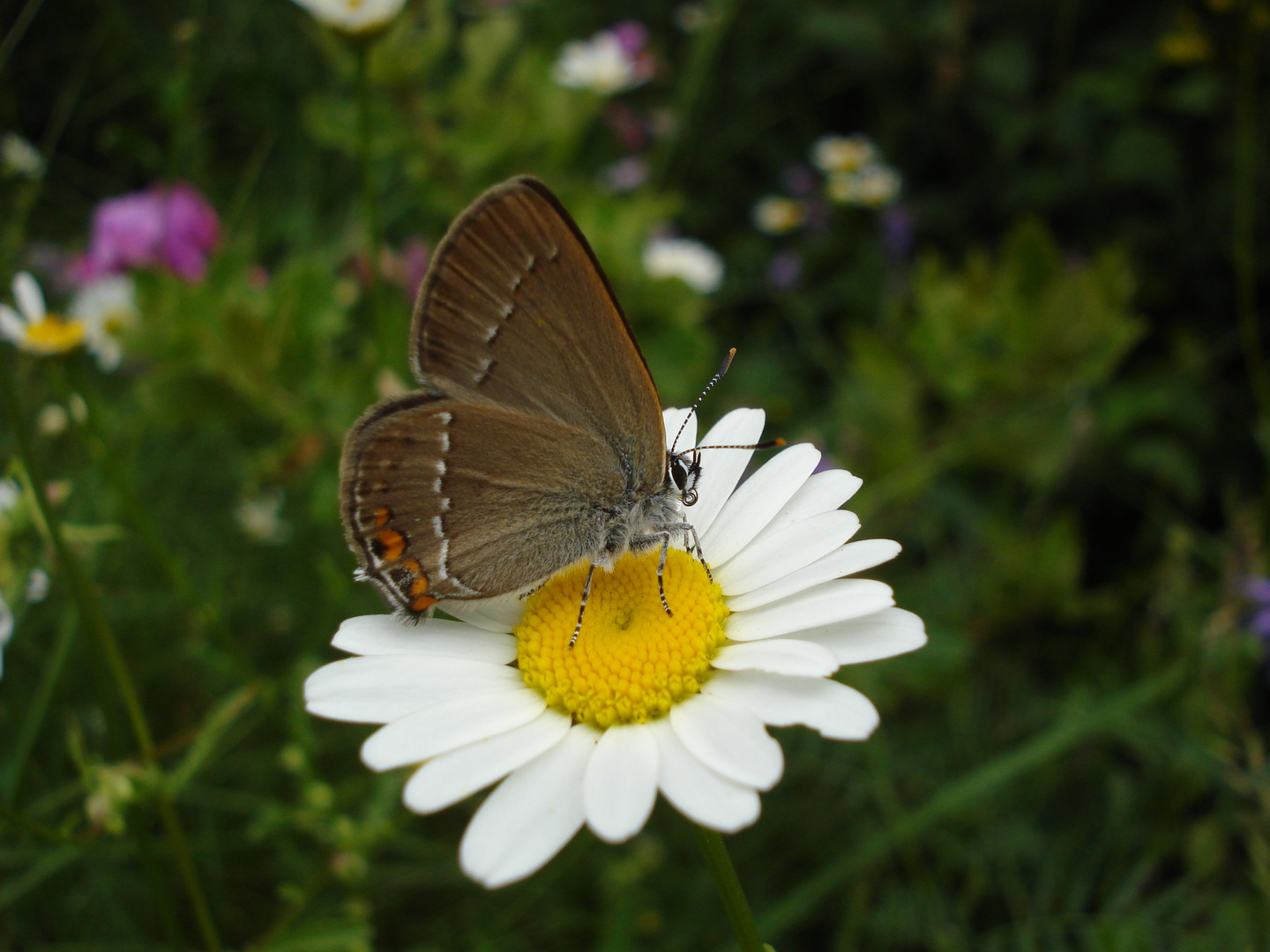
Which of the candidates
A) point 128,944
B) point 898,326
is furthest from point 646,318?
point 128,944

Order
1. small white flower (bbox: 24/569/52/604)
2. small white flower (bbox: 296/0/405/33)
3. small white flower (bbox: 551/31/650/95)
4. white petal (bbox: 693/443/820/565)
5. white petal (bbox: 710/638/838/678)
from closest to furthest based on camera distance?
white petal (bbox: 710/638/838/678) → white petal (bbox: 693/443/820/565) → small white flower (bbox: 24/569/52/604) → small white flower (bbox: 296/0/405/33) → small white flower (bbox: 551/31/650/95)

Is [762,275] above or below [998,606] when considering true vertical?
above

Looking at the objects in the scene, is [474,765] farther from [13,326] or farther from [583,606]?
[13,326]

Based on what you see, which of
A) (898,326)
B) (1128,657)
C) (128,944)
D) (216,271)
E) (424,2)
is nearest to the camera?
(128,944)

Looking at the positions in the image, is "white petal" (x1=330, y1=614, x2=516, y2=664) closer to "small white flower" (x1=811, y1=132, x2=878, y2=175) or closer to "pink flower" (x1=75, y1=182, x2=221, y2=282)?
"pink flower" (x1=75, y1=182, x2=221, y2=282)

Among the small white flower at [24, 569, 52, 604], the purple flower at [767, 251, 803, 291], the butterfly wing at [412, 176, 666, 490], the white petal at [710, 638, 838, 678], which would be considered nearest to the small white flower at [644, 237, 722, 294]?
the purple flower at [767, 251, 803, 291]

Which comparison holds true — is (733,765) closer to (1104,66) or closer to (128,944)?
(128,944)
